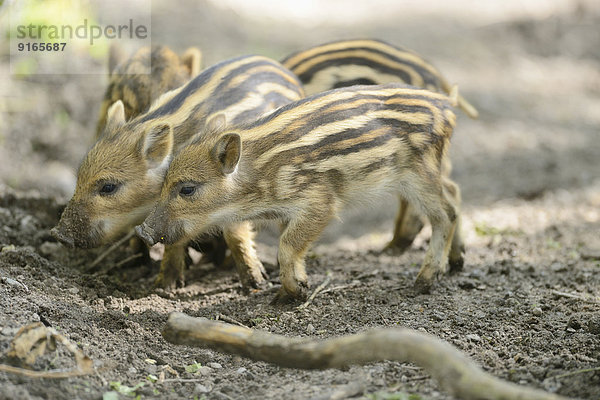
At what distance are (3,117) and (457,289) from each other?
440 centimetres

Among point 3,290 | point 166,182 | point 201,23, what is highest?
point 201,23

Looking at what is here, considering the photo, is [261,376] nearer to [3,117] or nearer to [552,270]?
[552,270]

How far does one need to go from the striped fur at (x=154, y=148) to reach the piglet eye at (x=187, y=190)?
0.40 metres

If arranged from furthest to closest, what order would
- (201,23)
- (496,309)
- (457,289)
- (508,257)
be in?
(201,23), (508,257), (457,289), (496,309)

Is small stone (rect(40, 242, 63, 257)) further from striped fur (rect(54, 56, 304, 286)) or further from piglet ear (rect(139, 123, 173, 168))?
piglet ear (rect(139, 123, 173, 168))

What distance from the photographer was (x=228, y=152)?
13.6ft

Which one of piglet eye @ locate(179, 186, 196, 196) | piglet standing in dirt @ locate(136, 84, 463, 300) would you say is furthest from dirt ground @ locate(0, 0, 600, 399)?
piglet eye @ locate(179, 186, 196, 196)

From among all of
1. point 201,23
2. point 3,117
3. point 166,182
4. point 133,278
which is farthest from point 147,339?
point 201,23

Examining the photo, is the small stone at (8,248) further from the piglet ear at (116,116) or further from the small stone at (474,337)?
the small stone at (474,337)

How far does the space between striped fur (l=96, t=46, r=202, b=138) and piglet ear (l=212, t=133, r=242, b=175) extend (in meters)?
1.07

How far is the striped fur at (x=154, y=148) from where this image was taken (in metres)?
4.41

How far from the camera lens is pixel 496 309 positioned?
4.03m

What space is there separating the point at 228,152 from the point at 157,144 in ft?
1.90

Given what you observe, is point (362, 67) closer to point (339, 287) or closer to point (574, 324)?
point (339, 287)
